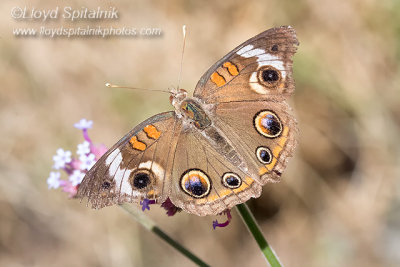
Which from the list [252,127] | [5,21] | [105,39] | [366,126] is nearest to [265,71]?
[252,127]

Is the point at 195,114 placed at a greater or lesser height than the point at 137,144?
greater

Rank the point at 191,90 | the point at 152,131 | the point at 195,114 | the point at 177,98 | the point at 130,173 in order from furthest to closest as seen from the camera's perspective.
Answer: the point at 191,90 < the point at 177,98 < the point at 195,114 < the point at 152,131 < the point at 130,173

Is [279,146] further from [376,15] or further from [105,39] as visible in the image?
[105,39]

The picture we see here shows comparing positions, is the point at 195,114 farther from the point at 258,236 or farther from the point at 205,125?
the point at 258,236

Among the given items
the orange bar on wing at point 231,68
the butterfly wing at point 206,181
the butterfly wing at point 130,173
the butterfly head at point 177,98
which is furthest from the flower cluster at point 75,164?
the orange bar on wing at point 231,68

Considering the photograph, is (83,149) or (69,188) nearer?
(83,149)

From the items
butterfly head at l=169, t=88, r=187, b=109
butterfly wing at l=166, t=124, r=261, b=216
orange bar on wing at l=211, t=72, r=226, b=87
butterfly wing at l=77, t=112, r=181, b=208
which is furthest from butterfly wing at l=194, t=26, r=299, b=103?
butterfly wing at l=77, t=112, r=181, b=208

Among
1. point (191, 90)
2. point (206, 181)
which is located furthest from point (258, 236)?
point (191, 90)
